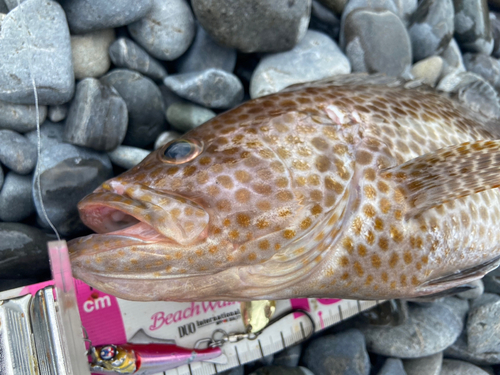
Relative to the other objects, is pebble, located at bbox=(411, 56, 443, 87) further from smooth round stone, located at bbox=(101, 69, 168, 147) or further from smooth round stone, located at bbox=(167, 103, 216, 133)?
smooth round stone, located at bbox=(101, 69, 168, 147)

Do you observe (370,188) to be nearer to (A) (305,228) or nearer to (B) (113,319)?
(A) (305,228)

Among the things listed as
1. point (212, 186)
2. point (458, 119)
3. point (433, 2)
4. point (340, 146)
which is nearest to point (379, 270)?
point (340, 146)

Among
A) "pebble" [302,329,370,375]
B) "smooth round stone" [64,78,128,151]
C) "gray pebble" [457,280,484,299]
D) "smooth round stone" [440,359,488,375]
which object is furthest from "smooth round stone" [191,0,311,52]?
"smooth round stone" [440,359,488,375]

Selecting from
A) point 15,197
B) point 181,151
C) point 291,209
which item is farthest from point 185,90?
point 291,209

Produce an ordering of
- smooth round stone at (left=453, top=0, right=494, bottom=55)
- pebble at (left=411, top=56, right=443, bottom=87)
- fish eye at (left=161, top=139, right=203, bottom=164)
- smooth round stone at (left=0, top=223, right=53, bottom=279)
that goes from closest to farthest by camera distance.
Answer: fish eye at (left=161, top=139, right=203, bottom=164), smooth round stone at (left=0, top=223, right=53, bottom=279), pebble at (left=411, top=56, right=443, bottom=87), smooth round stone at (left=453, top=0, right=494, bottom=55)

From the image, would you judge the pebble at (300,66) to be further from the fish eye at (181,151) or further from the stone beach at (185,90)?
the fish eye at (181,151)

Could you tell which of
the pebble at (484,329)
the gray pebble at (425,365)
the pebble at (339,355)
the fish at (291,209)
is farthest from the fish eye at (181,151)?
the pebble at (484,329)
